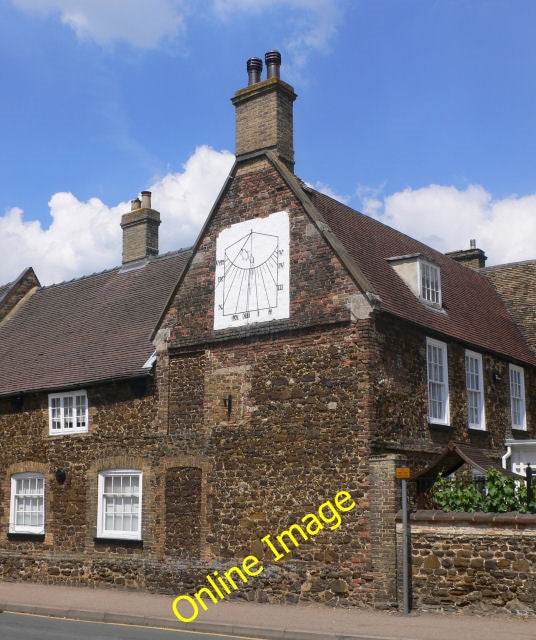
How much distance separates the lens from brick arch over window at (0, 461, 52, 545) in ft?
72.2

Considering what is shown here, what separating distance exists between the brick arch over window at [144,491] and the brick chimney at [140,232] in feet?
31.0

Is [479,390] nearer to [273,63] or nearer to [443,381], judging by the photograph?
[443,381]

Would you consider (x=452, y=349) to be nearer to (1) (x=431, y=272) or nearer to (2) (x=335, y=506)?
(1) (x=431, y=272)

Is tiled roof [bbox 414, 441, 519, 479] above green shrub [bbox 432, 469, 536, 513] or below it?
above

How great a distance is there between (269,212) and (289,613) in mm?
8998

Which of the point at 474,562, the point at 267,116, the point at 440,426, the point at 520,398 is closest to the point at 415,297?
the point at 440,426

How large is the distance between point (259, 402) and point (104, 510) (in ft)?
17.8

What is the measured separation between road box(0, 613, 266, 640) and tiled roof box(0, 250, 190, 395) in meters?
7.04

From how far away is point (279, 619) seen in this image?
15.0 meters

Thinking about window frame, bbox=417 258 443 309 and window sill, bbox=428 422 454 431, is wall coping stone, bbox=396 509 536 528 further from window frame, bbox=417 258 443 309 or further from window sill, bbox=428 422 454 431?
window frame, bbox=417 258 443 309

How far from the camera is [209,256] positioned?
20.6m

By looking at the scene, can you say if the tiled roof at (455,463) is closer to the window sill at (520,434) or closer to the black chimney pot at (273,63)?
the window sill at (520,434)

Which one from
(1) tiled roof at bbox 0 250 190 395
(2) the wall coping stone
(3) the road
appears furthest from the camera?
(1) tiled roof at bbox 0 250 190 395

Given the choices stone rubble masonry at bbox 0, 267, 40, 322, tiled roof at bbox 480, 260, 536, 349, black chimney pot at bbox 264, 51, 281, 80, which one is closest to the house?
black chimney pot at bbox 264, 51, 281, 80
